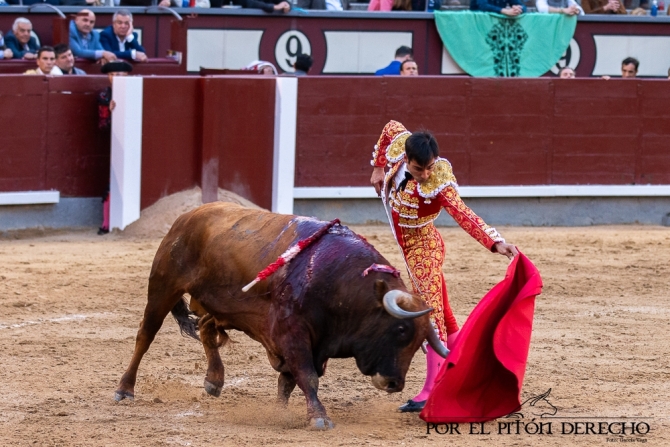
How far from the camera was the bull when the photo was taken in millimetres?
4168

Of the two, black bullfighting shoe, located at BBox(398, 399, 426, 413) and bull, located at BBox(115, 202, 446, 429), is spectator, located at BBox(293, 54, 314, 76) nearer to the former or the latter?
bull, located at BBox(115, 202, 446, 429)

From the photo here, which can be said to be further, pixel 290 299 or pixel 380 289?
pixel 290 299

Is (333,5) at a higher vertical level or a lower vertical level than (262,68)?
higher

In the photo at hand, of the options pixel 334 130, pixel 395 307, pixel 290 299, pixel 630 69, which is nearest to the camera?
pixel 395 307

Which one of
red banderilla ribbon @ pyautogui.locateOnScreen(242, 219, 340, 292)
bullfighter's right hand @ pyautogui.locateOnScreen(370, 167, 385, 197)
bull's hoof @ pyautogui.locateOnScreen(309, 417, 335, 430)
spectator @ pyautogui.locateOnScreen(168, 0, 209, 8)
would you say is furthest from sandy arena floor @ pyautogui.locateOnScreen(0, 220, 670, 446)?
spectator @ pyautogui.locateOnScreen(168, 0, 209, 8)

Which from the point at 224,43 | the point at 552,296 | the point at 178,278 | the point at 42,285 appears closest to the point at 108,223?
the point at 42,285

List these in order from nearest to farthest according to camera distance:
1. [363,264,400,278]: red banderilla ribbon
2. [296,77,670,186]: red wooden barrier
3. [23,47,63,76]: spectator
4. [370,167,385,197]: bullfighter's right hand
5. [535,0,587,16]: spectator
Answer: [363,264,400,278]: red banderilla ribbon, [370,167,385,197]: bullfighter's right hand, [23,47,63,76]: spectator, [296,77,670,186]: red wooden barrier, [535,0,587,16]: spectator

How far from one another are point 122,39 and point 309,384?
254 inches

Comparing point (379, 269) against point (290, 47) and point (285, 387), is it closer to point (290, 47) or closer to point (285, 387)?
point (285, 387)

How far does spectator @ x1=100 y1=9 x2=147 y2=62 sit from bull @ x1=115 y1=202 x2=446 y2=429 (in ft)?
17.6

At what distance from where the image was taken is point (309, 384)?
4.23 metres

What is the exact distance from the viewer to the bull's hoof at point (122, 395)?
477 cm

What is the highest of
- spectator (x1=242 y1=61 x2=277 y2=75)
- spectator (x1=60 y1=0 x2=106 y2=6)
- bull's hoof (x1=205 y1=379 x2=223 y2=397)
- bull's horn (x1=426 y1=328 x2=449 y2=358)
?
spectator (x1=60 y1=0 x2=106 y2=6)

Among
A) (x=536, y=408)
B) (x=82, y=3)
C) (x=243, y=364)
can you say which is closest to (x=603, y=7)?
(x=82, y=3)
